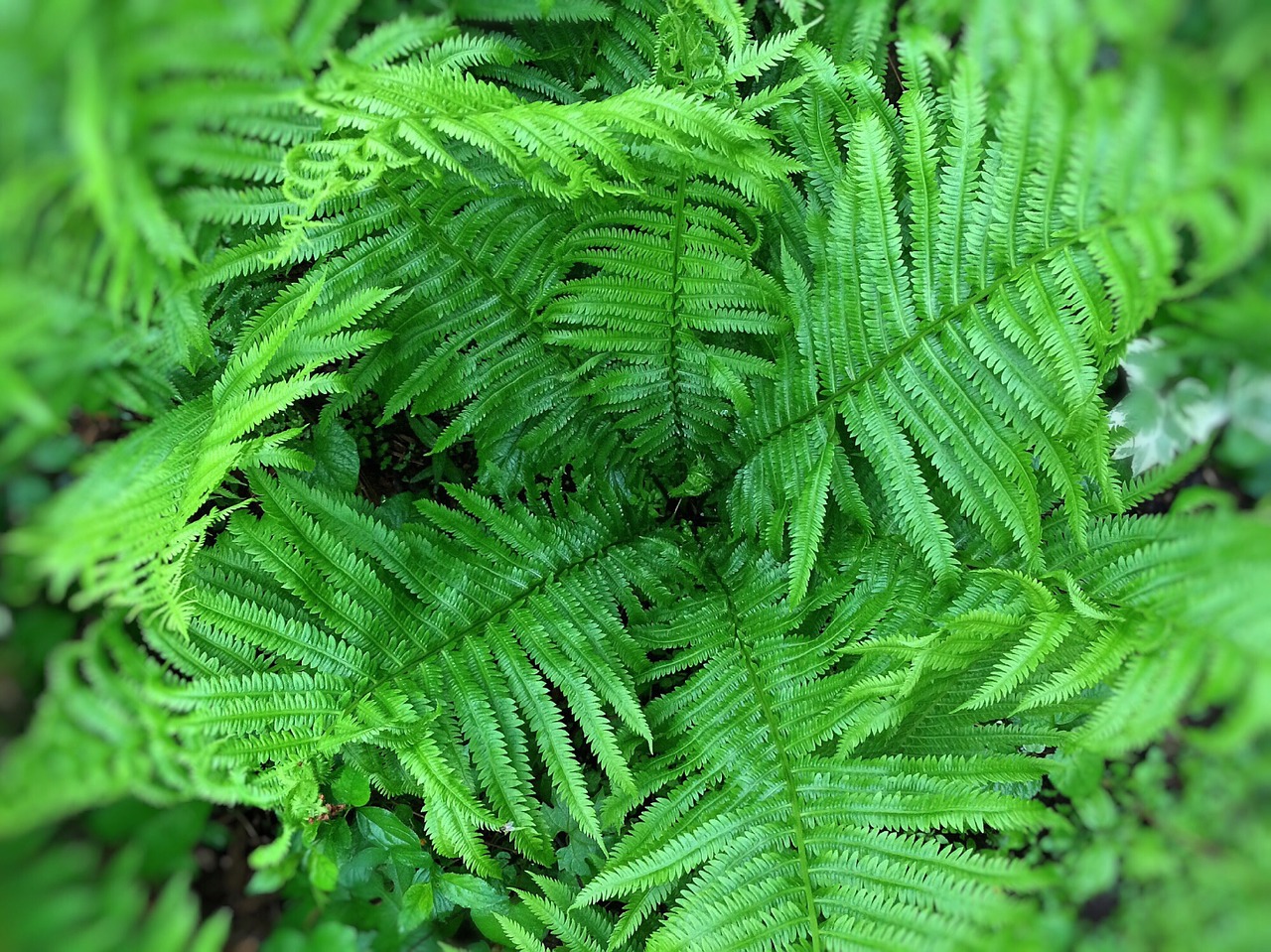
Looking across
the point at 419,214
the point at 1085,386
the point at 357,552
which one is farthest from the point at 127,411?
the point at 1085,386

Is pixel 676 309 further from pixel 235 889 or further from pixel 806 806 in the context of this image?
pixel 235 889

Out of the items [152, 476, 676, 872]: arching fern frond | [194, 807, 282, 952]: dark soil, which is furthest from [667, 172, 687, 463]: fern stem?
[194, 807, 282, 952]: dark soil

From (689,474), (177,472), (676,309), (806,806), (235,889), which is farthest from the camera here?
(689,474)

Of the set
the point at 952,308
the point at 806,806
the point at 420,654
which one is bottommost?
the point at 806,806

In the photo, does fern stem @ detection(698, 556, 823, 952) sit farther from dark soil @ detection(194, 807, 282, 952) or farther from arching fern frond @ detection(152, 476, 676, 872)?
dark soil @ detection(194, 807, 282, 952)

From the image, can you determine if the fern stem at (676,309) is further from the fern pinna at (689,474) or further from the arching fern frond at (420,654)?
the arching fern frond at (420,654)

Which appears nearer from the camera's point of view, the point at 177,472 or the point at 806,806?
the point at 177,472

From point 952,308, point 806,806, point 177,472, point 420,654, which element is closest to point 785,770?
point 806,806

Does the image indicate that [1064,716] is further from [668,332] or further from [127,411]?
[127,411]

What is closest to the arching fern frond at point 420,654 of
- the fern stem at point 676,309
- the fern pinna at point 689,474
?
the fern pinna at point 689,474
